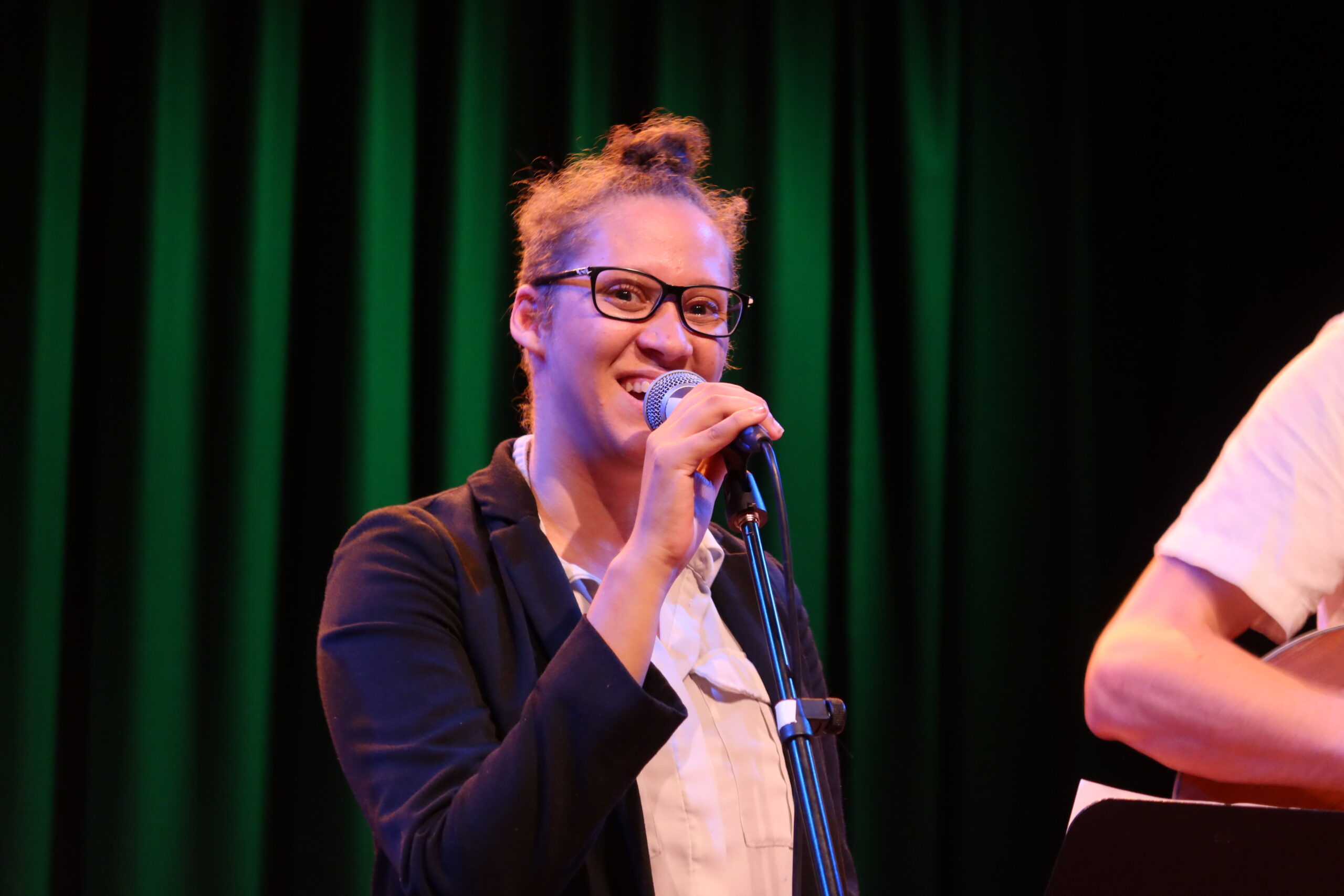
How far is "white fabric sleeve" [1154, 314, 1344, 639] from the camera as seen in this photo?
0.95 metres

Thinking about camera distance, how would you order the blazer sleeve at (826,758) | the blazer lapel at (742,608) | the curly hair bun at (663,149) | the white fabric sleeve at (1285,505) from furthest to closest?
the curly hair bun at (663,149) < the blazer lapel at (742,608) < the blazer sleeve at (826,758) < the white fabric sleeve at (1285,505)

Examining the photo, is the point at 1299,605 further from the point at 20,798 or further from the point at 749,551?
the point at 20,798

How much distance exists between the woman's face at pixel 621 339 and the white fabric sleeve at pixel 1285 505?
2.04 feet

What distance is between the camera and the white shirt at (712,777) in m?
1.22

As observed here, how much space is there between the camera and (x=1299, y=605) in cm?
95

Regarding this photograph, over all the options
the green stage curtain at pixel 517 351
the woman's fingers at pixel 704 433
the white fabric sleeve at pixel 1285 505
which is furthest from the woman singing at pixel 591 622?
the green stage curtain at pixel 517 351


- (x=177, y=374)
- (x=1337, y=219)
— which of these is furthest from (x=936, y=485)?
(x=177, y=374)

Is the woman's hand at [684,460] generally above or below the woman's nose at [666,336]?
below

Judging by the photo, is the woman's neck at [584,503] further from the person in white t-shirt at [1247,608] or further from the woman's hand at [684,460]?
the person in white t-shirt at [1247,608]

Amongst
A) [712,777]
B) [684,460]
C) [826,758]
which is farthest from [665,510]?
[826,758]

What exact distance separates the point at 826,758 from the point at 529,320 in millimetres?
725

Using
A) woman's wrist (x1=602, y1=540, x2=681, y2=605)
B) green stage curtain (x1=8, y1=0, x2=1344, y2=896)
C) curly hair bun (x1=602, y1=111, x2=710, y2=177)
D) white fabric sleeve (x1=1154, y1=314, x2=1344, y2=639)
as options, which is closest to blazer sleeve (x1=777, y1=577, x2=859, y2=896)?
woman's wrist (x1=602, y1=540, x2=681, y2=605)

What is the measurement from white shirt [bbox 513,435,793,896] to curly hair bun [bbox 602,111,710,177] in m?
0.48

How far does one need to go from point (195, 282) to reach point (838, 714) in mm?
1966
